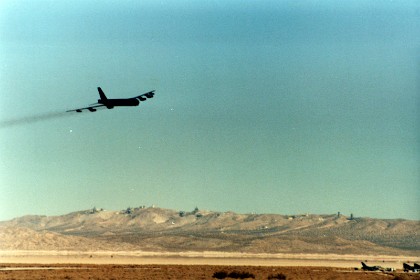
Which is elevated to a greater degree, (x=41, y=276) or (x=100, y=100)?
(x=100, y=100)

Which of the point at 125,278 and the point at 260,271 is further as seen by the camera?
the point at 260,271

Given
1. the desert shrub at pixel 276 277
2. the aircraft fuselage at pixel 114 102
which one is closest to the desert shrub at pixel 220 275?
the desert shrub at pixel 276 277

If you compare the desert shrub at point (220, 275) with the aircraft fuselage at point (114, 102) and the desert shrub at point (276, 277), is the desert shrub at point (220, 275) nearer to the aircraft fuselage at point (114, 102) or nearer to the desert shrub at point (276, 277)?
the desert shrub at point (276, 277)

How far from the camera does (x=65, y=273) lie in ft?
350

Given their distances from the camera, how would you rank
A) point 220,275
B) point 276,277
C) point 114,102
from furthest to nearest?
point 220,275, point 276,277, point 114,102

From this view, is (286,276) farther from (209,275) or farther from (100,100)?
(100,100)

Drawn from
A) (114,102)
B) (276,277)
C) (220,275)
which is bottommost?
(276,277)

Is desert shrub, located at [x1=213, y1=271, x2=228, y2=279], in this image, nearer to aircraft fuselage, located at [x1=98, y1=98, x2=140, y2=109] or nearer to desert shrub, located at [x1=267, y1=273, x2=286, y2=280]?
desert shrub, located at [x1=267, y1=273, x2=286, y2=280]

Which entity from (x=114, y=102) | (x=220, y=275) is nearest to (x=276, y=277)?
(x=220, y=275)

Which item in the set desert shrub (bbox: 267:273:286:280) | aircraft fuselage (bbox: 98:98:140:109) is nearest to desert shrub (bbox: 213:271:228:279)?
desert shrub (bbox: 267:273:286:280)

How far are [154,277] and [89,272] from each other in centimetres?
1358

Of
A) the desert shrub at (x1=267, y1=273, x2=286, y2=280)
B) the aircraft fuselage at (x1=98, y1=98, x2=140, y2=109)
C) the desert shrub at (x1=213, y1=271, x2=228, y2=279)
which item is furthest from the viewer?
the desert shrub at (x1=213, y1=271, x2=228, y2=279)

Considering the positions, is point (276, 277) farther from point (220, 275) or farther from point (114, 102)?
point (114, 102)

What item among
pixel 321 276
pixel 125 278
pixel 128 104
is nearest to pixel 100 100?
pixel 128 104
